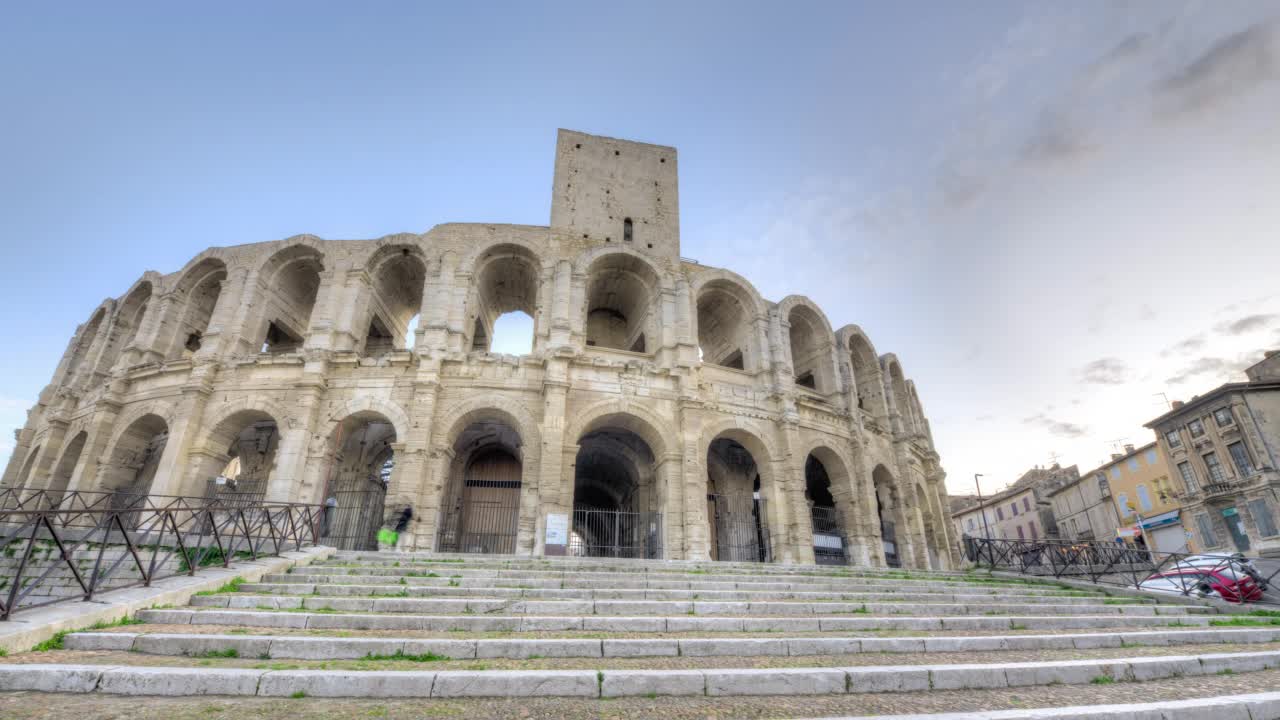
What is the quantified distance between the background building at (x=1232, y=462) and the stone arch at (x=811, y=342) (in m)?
21.6

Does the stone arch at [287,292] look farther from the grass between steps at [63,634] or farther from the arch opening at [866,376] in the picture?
the arch opening at [866,376]

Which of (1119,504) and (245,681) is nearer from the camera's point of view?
(245,681)

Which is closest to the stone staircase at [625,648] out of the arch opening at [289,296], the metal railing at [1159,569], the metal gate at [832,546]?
the metal railing at [1159,569]

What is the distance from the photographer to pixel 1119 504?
32562mm

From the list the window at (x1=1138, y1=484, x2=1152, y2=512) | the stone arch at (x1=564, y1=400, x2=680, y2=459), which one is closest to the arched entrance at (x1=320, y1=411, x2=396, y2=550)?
the stone arch at (x1=564, y1=400, x2=680, y2=459)

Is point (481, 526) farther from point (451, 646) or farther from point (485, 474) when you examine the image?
point (451, 646)

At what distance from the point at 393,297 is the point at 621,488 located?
34.7 ft

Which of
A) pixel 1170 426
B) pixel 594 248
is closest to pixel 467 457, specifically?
pixel 594 248

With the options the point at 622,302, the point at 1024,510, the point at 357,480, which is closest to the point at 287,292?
the point at 357,480

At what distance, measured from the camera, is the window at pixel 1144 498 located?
30375mm

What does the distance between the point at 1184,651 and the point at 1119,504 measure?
35289mm

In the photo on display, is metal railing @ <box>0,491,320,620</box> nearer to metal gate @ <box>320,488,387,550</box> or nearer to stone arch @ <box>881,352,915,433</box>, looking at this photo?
metal gate @ <box>320,488,387,550</box>

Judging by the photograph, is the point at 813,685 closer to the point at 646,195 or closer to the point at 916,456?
the point at 646,195

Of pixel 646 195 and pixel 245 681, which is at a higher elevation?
pixel 646 195
